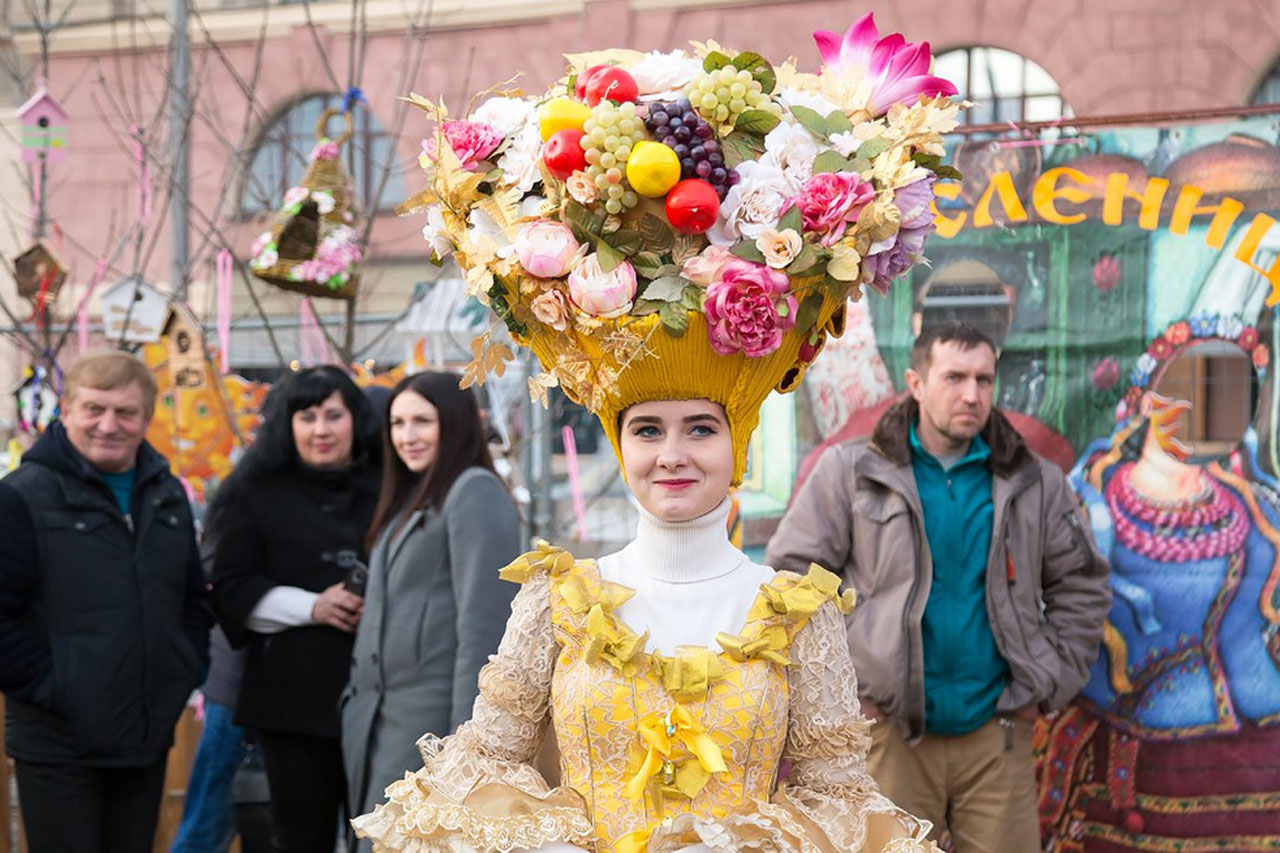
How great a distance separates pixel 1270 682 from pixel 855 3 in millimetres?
9741

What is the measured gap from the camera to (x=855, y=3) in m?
13.3

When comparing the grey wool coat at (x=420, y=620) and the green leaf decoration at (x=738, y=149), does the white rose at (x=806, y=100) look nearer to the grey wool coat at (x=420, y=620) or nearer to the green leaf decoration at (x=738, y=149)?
the green leaf decoration at (x=738, y=149)

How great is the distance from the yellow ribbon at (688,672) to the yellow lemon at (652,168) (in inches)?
32.2

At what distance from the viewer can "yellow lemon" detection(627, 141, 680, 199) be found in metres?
2.58

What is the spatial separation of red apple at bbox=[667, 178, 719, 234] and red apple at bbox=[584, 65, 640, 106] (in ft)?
0.63

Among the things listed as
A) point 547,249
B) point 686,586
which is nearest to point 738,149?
point 547,249

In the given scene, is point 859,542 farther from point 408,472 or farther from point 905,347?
point 408,472

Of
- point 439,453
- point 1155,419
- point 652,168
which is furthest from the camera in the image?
point 1155,419

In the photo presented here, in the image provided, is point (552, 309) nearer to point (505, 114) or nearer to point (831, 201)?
point (505, 114)

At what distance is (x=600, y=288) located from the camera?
102 inches

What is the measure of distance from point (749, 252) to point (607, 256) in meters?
0.24

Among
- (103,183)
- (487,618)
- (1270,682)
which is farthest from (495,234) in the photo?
(103,183)

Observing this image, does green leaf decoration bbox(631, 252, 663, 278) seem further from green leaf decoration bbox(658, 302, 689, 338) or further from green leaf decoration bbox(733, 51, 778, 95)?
green leaf decoration bbox(733, 51, 778, 95)

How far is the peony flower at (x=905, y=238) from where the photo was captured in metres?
2.70
